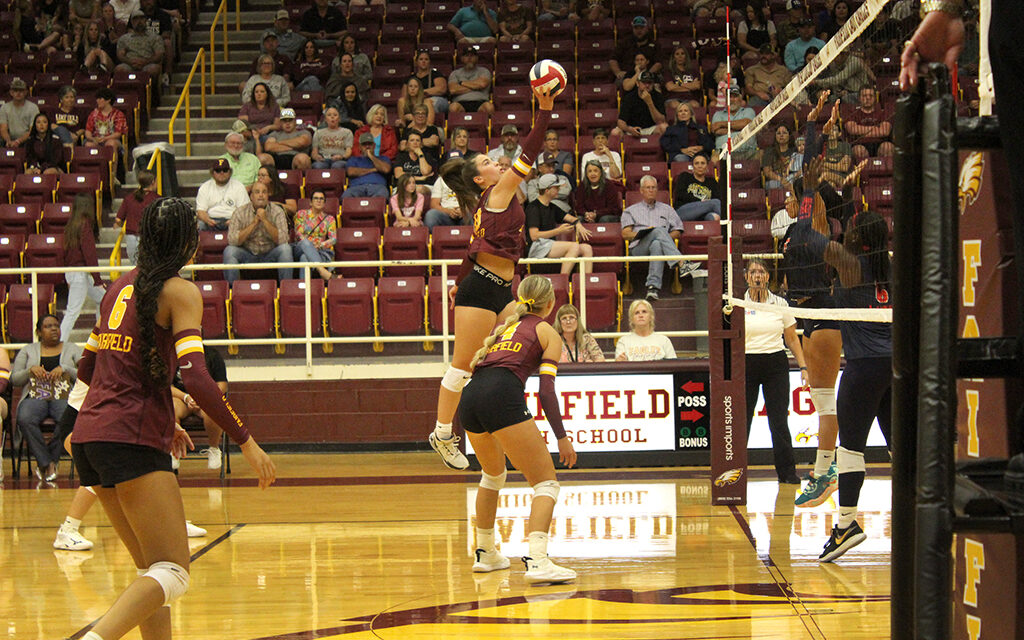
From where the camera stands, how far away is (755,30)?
621 inches

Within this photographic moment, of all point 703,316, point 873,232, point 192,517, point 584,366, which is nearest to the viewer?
point 873,232

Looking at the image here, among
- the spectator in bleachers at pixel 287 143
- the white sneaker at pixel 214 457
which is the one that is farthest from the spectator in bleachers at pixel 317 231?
the white sneaker at pixel 214 457

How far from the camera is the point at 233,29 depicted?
18844mm

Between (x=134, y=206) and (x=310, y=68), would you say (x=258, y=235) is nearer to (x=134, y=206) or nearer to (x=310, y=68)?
(x=134, y=206)

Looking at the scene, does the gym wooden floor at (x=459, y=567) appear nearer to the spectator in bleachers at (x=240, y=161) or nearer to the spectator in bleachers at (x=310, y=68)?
the spectator in bleachers at (x=240, y=161)

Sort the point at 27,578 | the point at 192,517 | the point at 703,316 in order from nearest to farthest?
1. the point at 27,578
2. the point at 192,517
3. the point at 703,316

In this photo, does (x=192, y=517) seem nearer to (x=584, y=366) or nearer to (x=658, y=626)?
(x=584, y=366)

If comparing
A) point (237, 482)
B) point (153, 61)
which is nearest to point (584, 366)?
point (237, 482)

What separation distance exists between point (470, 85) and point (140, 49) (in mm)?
5348

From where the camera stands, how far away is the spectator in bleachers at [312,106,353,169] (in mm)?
14070

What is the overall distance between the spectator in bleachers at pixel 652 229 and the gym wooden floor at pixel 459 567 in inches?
116

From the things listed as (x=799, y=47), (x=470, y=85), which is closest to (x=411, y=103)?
(x=470, y=85)

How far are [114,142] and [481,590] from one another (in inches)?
445

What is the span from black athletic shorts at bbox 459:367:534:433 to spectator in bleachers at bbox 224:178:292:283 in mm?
6693
